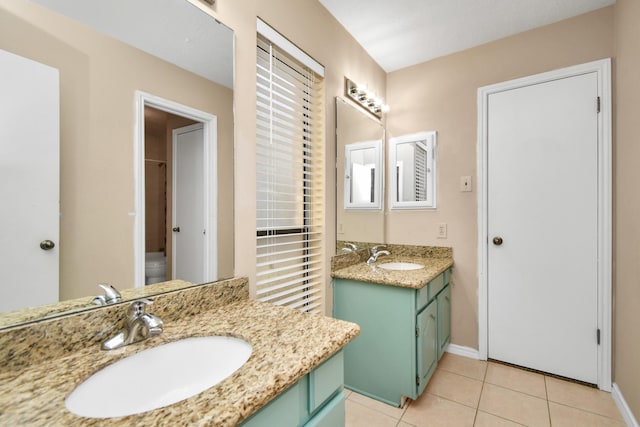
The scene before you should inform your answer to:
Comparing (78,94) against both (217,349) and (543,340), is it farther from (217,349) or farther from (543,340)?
(543,340)

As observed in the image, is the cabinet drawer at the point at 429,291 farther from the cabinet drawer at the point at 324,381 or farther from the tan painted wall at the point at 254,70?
the cabinet drawer at the point at 324,381

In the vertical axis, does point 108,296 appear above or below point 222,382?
above

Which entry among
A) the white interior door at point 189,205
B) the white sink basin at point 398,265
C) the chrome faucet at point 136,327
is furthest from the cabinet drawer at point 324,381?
the white sink basin at point 398,265

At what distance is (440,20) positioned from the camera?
6.67 ft

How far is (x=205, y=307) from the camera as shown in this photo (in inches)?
45.7

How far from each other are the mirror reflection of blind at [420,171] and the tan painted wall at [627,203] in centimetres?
117

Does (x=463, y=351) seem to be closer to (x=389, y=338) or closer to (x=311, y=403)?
(x=389, y=338)

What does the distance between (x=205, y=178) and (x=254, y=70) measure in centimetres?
58

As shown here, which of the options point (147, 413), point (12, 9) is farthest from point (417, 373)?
point (12, 9)

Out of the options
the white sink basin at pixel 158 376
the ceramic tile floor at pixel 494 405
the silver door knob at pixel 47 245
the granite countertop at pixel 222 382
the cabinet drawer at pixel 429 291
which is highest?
the silver door knob at pixel 47 245

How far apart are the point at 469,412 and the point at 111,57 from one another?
234 cm

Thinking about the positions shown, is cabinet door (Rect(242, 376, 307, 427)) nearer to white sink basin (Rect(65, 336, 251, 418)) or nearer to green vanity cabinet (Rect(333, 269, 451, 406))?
white sink basin (Rect(65, 336, 251, 418))

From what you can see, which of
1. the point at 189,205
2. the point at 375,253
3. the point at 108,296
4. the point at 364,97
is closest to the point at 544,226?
the point at 375,253

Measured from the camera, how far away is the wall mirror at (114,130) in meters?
0.77
